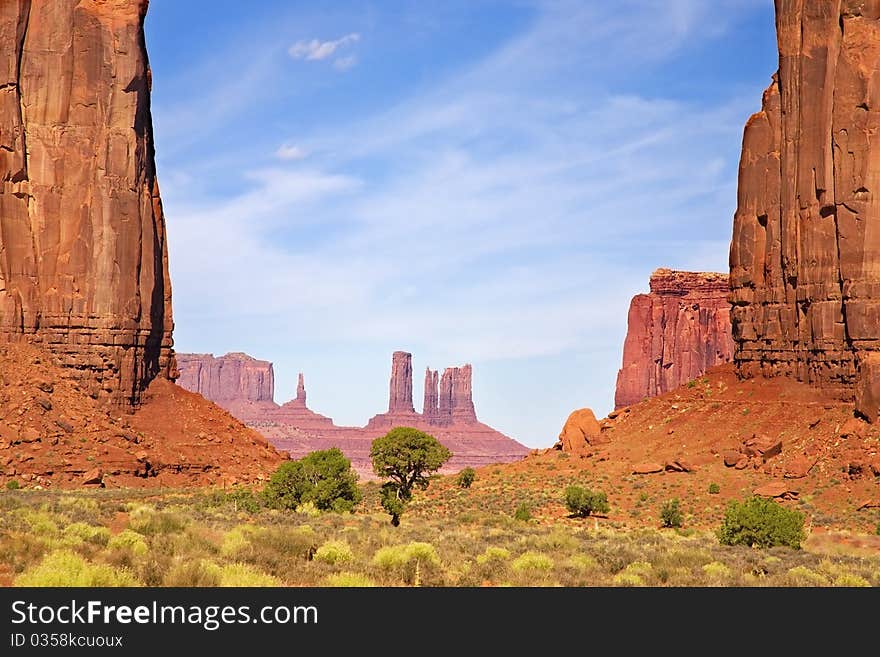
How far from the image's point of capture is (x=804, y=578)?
21.3 meters

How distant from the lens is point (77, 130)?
65.2 m

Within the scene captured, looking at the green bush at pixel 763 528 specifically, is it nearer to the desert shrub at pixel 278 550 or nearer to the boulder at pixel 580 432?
the desert shrub at pixel 278 550

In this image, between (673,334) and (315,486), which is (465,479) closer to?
(315,486)

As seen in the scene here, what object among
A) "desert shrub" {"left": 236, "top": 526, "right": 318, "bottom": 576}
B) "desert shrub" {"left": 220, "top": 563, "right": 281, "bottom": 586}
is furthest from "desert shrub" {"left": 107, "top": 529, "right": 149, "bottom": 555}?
"desert shrub" {"left": 220, "top": 563, "right": 281, "bottom": 586}

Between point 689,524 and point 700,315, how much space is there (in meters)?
118

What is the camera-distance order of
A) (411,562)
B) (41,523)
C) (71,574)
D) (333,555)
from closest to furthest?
(71,574), (411,562), (333,555), (41,523)

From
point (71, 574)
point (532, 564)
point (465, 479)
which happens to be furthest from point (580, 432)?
point (71, 574)

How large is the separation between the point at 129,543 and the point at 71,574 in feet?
16.4

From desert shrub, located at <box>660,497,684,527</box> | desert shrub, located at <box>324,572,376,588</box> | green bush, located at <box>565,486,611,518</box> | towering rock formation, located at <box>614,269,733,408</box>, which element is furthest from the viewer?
towering rock formation, located at <box>614,269,733,408</box>

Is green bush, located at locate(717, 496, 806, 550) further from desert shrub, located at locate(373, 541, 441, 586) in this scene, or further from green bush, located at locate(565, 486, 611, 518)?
desert shrub, located at locate(373, 541, 441, 586)

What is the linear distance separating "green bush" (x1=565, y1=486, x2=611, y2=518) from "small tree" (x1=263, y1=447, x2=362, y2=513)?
9.54 metres

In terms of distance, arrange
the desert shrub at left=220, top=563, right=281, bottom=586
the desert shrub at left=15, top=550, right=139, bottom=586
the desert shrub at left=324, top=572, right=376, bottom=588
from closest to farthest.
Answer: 1. the desert shrub at left=15, top=550, right=139, bottom=586
2. the desert shrub at left=220, top=563, right=281, bottom=586
3. the desert shrub at left=324, top=572, right=376, bottom=588

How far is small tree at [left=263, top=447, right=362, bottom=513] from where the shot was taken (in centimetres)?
4172

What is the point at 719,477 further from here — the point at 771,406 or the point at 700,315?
the point at 700,315
